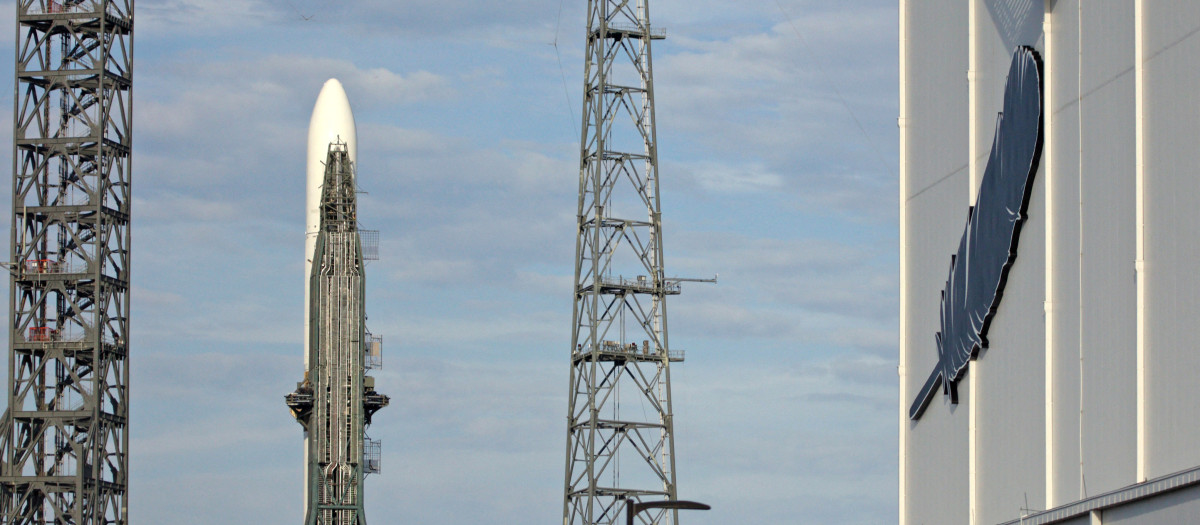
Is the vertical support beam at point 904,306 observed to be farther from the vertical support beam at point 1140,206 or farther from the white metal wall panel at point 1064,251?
the vertical support beam at point 1140,206

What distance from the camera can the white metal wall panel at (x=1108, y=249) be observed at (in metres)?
30.9

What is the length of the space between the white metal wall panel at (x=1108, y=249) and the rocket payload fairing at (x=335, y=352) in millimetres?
54283

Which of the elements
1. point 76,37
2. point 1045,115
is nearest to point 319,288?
point 76,37

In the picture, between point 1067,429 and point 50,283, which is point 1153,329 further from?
point 50,283

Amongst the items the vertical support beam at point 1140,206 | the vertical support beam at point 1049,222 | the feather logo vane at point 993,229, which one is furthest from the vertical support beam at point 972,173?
the vertical support beam at point 1140,206

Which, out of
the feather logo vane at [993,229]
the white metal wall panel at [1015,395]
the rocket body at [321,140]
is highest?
the rocket body at [321,140]

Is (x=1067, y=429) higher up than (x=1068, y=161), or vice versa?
(x=1068, y=161)

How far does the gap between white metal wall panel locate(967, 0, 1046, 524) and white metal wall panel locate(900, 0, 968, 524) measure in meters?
1.12

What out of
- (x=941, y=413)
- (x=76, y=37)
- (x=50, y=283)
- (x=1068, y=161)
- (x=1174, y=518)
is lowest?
(x=1174, y=518)

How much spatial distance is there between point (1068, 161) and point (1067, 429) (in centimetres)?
503

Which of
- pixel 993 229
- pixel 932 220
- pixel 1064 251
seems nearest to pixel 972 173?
pixel 993 229

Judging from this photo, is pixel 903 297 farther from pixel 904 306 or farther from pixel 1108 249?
pixel 1108 249

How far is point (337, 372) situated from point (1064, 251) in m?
54.4

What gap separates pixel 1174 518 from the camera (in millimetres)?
28594
